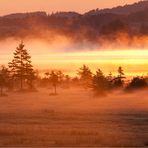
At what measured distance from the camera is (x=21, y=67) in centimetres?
13250

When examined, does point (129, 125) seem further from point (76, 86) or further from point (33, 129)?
point (76, 86)

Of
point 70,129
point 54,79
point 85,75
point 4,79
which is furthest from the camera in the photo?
point 85,75

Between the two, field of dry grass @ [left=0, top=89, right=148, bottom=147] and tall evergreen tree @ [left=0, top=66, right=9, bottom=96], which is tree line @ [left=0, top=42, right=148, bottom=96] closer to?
tall evergreen tree @ [left=0, top=66, right=9, bottom=96]

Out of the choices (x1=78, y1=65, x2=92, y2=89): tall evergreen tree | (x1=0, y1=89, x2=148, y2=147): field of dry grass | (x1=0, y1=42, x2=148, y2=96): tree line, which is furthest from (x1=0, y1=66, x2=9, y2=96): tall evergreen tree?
(x1=0, y1=89, x2=148, y2=147): field of dry grass

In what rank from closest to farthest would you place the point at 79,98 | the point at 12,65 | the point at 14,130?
the point at 14,130, the point at 79,98, the point at 12,65

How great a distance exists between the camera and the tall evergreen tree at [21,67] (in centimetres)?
13044

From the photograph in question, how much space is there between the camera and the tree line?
4524 inches

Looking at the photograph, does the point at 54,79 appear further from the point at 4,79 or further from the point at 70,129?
the point at 70,129

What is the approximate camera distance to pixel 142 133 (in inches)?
1991

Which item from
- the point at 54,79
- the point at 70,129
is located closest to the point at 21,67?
the point at 54,79

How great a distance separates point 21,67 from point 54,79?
640 cm

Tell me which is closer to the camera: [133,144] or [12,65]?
[133,144]

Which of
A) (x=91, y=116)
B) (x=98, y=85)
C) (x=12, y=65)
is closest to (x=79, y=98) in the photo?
(x=98, y=85)

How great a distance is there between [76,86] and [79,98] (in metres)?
39.1
